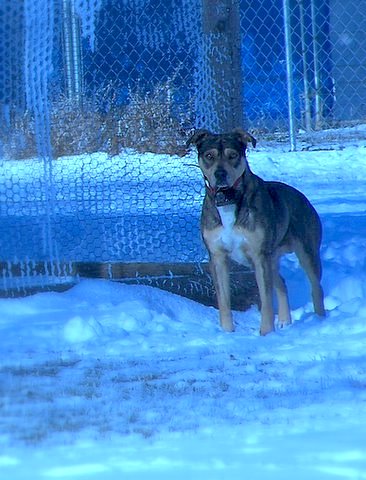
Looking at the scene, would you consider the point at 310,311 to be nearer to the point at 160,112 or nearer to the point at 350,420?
the point at 160,112

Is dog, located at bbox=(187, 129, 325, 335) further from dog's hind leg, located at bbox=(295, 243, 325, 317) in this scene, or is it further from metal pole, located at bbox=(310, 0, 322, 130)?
metal pole, located at bbox=(310, 0, 322, 130)

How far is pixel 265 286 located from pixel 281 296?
49 centimetres

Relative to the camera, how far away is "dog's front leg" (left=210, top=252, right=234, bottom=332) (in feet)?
Answer: 21.7

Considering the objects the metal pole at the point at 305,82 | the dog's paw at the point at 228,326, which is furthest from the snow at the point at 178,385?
the metal pole at the point at 305,82

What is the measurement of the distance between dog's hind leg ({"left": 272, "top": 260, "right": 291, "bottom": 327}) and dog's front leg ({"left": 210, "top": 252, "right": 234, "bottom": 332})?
42 centimetres

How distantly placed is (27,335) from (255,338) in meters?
1.26

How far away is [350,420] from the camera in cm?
418

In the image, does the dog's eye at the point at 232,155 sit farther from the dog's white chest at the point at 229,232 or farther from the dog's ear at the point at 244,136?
the dog's white chest at the point at 229,232

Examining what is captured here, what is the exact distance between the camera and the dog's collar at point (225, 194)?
A: 6.46m

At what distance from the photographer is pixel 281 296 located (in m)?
7.05

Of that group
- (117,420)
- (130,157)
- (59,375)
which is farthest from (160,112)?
(117,420)

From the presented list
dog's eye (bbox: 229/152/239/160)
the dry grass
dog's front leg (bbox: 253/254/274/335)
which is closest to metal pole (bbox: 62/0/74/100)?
the dry grass

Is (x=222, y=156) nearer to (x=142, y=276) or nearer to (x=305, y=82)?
(x=142, y=276)

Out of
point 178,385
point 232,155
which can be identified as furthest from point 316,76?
point 178,385
